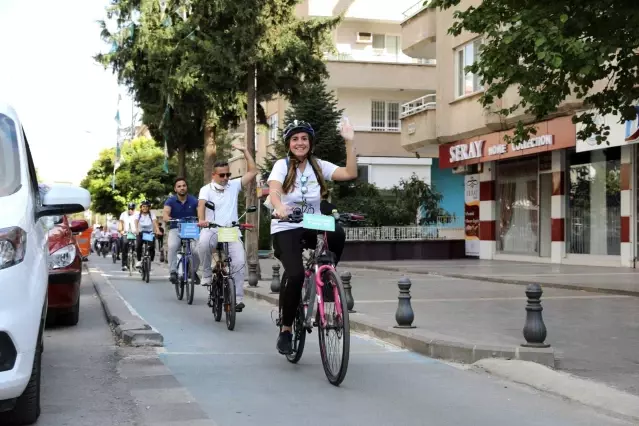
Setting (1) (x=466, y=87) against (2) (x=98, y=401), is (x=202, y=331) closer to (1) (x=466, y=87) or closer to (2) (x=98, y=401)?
(2) (x=98, y=401)

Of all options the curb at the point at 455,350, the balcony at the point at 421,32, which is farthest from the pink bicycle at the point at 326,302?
the balcony at the point at 421,32

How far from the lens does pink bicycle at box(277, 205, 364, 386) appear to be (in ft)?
18.4

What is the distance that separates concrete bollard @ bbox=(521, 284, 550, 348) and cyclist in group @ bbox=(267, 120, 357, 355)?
182 cm

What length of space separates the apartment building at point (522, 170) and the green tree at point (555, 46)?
7.99m

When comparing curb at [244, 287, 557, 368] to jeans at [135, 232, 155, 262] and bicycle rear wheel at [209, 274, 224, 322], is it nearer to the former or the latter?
bicycle rear wheel at [209, 274, 224, 322]

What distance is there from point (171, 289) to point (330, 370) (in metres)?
9.34

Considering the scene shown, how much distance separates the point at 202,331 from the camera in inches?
344

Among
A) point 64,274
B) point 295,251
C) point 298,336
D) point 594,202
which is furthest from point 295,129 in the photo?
point 594,202

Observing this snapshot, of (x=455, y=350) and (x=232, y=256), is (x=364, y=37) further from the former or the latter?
(x=455, y=350)

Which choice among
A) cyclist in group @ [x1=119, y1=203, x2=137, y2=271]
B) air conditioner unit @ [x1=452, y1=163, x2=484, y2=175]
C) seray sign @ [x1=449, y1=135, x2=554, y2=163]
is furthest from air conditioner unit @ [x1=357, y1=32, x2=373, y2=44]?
cyclist in group @ [x1=119, y1=203, x2=137, y2=271]

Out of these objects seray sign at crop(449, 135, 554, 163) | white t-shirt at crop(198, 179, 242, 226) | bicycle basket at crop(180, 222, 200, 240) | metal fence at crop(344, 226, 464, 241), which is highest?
seray sign at crop(449, 135, 554, 163)

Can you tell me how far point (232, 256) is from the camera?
369 inches

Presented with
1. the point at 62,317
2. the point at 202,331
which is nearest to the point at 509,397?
the point at 202,331

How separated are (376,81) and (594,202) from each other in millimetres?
18960
